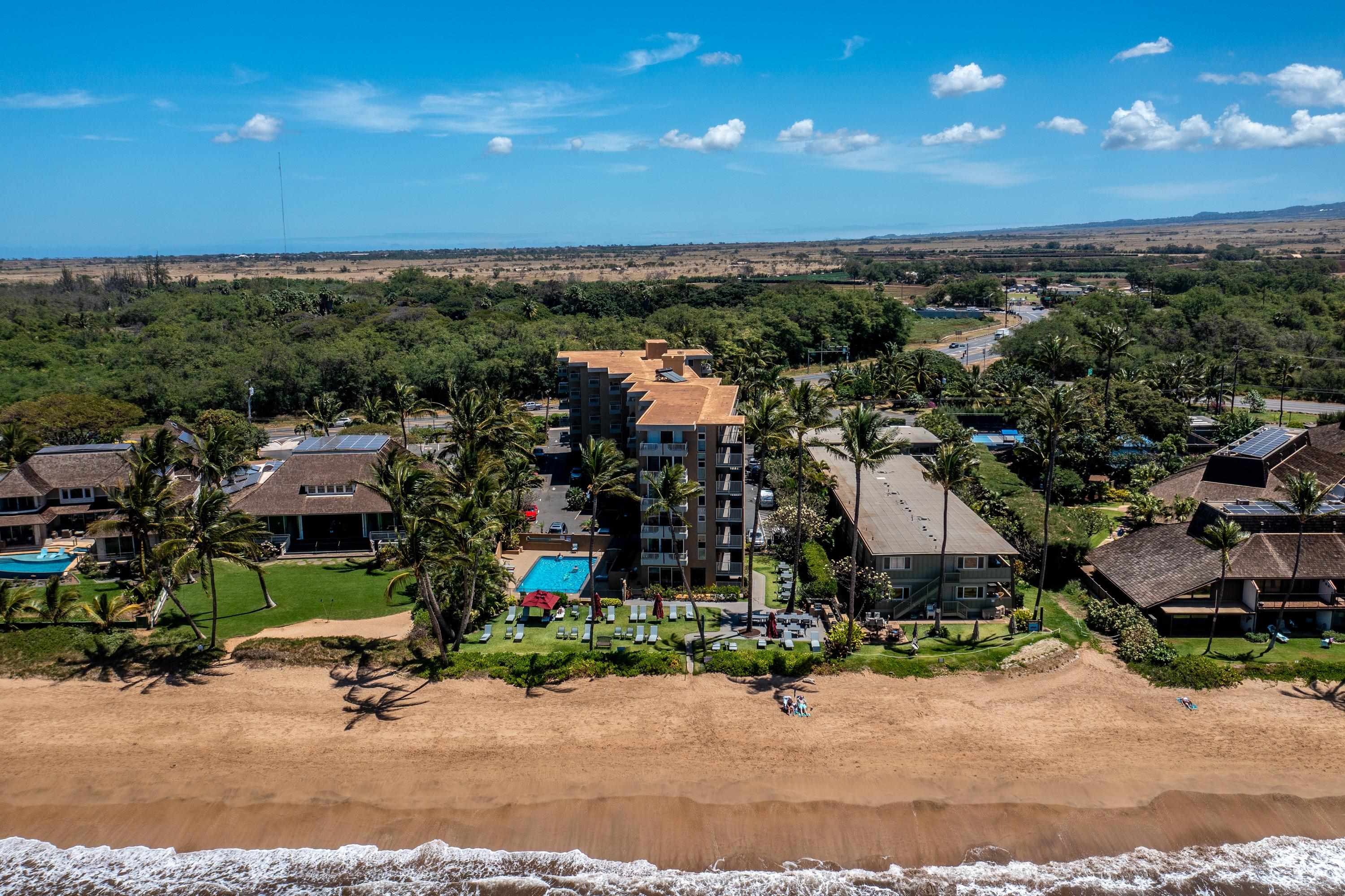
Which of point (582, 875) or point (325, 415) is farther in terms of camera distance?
point (325, 415)

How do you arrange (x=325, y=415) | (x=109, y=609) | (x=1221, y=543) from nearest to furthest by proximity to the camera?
(x=1221, y=543), (x=109, y=609), (x=325, y=415)

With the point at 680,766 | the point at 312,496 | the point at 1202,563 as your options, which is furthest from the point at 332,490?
the point at 1202,563

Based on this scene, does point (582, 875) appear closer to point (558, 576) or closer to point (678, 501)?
point (678, 501)

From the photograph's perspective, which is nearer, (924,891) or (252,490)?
(924,891)

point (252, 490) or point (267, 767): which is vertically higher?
point (252, 490)

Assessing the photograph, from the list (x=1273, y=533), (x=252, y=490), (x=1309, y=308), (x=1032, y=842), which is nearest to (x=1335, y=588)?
(x=1273, y=533)

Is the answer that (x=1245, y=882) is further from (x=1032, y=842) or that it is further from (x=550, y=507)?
(x=550, y=507)
